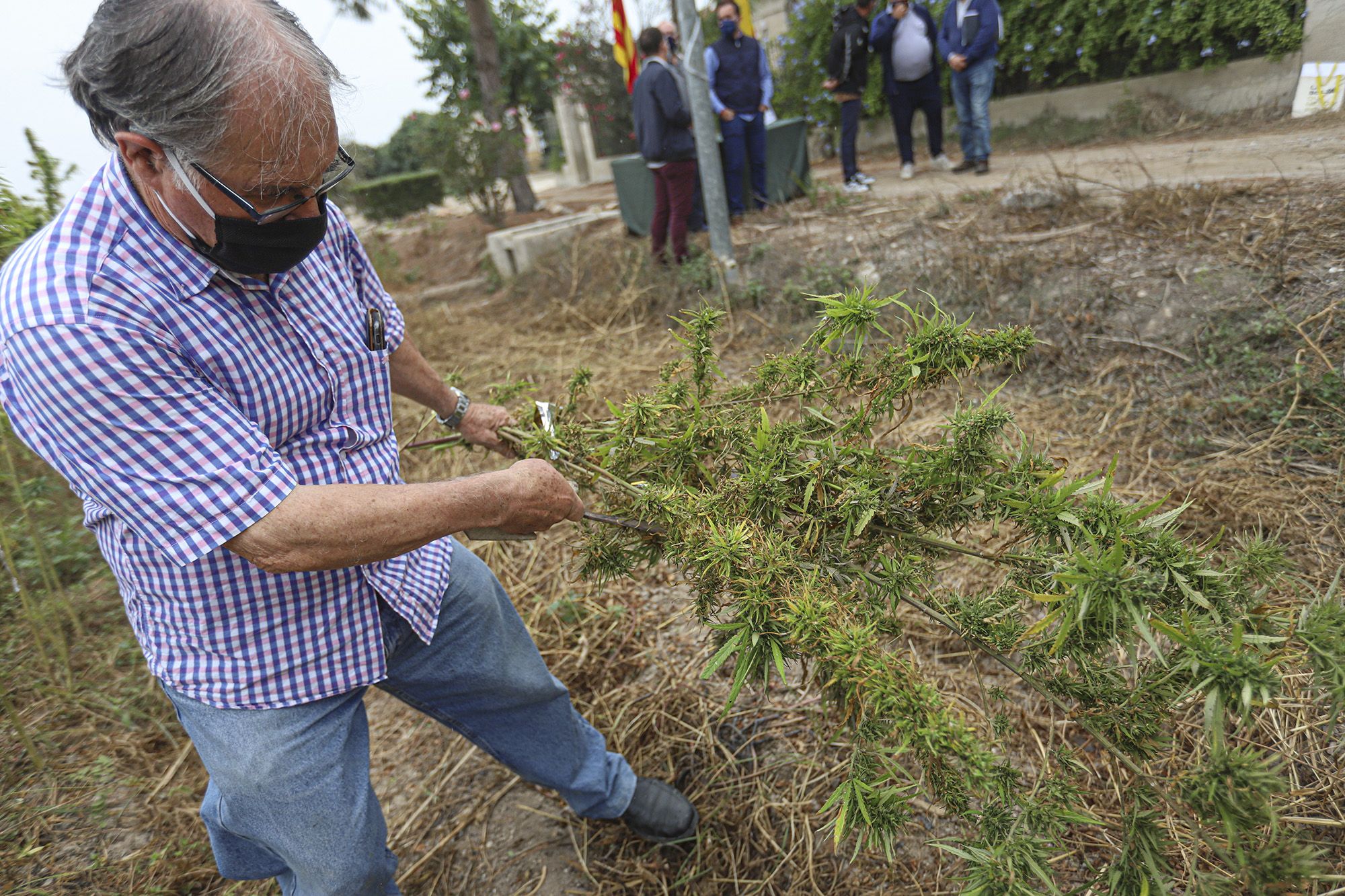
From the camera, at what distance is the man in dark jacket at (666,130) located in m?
5.48

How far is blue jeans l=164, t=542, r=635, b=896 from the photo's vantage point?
149 cm

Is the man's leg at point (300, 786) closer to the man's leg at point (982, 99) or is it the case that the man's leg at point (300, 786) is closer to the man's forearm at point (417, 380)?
the man's forearm at point (417, 380)

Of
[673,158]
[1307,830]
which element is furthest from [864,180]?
[1307,830]

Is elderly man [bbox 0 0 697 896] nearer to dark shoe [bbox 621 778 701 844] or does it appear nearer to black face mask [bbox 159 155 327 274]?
black face mask [bbox 159 155 327 274]

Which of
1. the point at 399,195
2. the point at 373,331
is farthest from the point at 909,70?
the point at 399,195

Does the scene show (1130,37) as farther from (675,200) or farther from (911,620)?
(911,620)

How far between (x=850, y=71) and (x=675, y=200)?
9.10 feet

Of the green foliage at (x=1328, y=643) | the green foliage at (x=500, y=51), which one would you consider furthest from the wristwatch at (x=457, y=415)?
the green foliage at (x=500, y=51)

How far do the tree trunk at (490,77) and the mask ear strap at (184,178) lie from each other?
965 cm

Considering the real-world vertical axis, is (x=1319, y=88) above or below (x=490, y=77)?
below

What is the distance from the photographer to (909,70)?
22.6ft

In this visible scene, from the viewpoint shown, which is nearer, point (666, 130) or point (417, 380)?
point (417, 380)

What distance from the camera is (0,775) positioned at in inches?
99.3

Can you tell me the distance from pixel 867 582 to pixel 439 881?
1.75m
